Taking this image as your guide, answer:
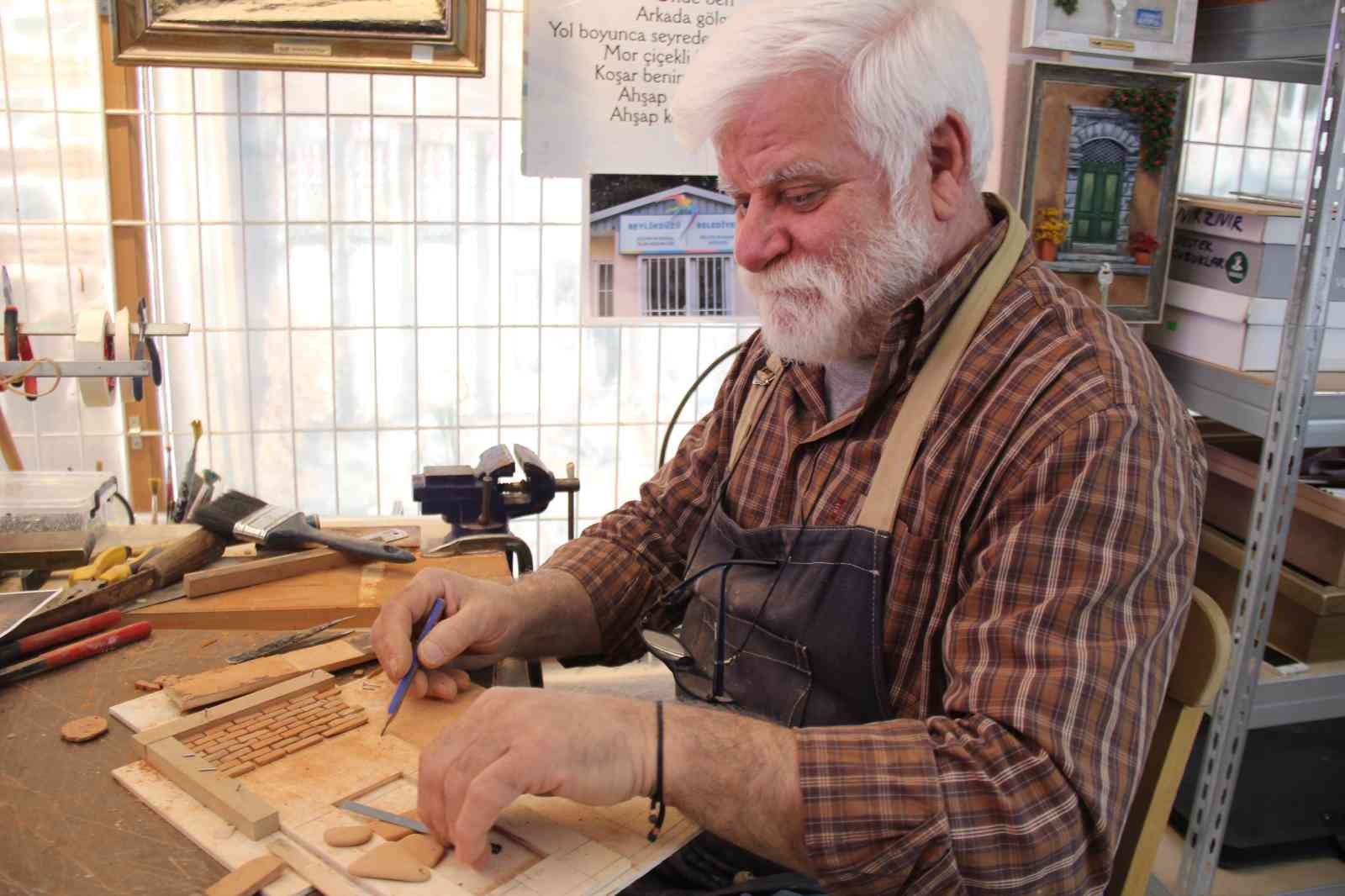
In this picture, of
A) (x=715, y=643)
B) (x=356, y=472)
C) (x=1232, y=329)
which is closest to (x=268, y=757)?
(x=715, y=643)

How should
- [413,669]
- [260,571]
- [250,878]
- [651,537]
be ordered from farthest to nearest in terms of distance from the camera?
[651,537] < [260,571] < [413,669] < [250,878]

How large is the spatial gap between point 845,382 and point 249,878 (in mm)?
838

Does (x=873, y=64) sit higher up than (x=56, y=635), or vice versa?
(x=873, y=64)

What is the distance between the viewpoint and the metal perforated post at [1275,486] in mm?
1596

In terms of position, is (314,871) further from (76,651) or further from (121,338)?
(121,338)

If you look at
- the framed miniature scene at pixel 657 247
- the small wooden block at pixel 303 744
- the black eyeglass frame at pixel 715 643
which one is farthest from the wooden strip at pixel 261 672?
the framed miniature scene at pixel 657 247

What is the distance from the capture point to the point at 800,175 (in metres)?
1.16

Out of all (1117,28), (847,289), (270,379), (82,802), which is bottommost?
(82,802)

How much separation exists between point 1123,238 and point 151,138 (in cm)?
177

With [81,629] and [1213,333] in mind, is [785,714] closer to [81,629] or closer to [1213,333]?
[81,629]

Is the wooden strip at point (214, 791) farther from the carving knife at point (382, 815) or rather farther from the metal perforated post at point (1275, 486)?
the metal perforated post at point (1275, 486)

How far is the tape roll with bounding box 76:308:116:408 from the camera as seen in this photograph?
60.2 inches

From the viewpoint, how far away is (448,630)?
1.14 metres

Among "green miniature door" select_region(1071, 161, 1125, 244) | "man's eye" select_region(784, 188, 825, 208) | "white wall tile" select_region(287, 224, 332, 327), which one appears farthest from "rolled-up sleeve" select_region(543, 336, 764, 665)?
"green miniature door" select_region(1071, 161, 1125, 244)
